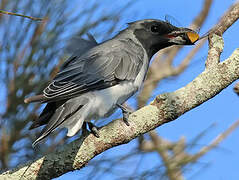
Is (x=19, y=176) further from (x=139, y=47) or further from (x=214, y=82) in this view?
(x=139, y=47)

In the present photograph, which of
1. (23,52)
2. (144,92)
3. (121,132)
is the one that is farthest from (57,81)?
(144,92)

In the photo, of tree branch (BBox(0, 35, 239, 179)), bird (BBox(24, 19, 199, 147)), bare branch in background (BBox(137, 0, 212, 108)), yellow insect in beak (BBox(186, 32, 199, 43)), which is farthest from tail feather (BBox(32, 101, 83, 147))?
yellow insect in beak (BBox(186, 32, 199, 43))

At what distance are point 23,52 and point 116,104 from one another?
605mm

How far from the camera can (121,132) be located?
6.15 ft

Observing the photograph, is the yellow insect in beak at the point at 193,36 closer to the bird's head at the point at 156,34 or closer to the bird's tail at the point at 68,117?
the bird's head at the point at 156,34

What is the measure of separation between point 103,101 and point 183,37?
2.28ft

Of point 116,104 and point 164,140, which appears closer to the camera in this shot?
point 116,104

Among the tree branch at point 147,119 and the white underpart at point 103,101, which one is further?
the white underpart at point 103,101

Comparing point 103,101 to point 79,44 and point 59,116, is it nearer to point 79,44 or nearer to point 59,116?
point 59,116

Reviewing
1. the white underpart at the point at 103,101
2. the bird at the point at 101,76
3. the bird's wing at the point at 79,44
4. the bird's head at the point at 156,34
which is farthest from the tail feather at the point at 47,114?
the bird's head at the point at 156,34

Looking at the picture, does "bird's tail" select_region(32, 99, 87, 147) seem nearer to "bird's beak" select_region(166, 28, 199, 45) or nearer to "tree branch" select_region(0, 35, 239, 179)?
"tree branch" select_region(0, 35, 239, 179)

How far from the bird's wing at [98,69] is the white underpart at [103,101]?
0.03 metres

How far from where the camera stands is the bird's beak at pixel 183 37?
8.30 ft

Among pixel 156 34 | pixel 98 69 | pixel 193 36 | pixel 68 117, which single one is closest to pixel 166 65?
pixel 156 34
